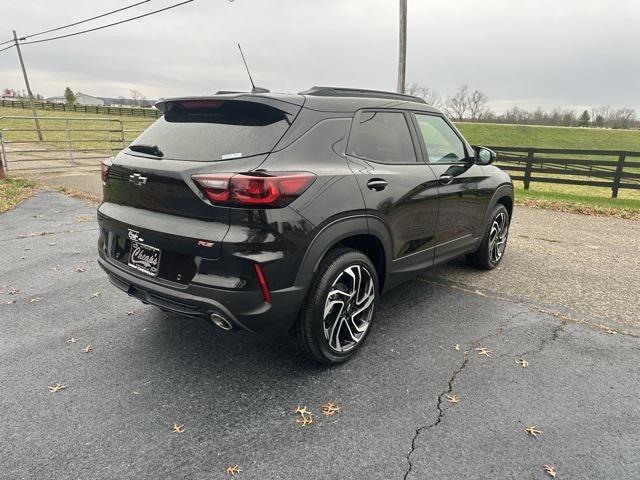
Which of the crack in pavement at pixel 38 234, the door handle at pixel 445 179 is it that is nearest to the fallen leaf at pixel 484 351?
the door handle at pixel 445 179

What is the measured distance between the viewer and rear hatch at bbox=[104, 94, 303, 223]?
2420 mm

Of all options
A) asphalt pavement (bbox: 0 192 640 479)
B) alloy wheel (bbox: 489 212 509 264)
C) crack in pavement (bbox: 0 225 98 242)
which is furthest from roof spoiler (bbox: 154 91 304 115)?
crack in pavement (bbox: 0 225 98 242)

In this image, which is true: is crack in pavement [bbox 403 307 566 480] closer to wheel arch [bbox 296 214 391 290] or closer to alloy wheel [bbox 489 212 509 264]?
wheel arch [bbox 296 214 391 290]

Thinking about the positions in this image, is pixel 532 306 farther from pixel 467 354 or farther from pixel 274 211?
pixel 274 211

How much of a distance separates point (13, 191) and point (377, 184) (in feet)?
30.1

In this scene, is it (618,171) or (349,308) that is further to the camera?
(618,171)

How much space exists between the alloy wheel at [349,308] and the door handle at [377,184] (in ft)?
1.74

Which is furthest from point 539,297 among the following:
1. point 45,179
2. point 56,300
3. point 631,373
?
point 45,179

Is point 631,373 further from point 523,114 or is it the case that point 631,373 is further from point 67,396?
point 523,114

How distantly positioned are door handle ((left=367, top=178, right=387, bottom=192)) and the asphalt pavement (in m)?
1.16

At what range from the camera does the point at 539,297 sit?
4188mm

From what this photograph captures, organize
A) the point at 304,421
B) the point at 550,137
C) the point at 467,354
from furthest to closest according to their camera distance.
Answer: the point at 550,137
the point at 467,354
the point at 304,421

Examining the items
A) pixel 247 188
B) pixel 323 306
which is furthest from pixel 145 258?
pixel 323 306

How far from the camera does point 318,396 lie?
8.63 feet
